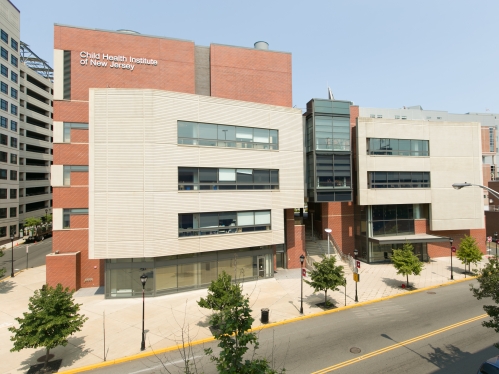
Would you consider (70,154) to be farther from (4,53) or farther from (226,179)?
(4,53)

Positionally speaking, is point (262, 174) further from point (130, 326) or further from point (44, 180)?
point (44, 180)

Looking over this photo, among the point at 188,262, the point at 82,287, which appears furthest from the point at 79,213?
the point at 188,262

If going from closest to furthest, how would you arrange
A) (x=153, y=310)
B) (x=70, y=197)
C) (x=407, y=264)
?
(x=153, y=310) → (x=407, y=264) → (x=70, y=197)

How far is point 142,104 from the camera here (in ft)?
71.6

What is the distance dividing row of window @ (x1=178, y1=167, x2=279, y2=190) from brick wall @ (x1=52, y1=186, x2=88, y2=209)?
30.4 ft

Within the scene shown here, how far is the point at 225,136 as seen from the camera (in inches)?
973

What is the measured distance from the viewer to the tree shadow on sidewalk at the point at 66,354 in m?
13.6

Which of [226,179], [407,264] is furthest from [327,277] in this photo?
[226,179]

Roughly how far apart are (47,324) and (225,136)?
1729 centimetres

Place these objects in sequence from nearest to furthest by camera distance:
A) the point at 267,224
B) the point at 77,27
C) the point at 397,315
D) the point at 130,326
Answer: the point at 130,326, the point at 397,315, the point at 77,27, the point at 267,224

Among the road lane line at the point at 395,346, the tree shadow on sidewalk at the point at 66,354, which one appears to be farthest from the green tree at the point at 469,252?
the tree shadow on sidewalk at the point at 66,354

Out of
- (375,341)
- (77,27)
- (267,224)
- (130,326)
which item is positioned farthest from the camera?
(267,224)

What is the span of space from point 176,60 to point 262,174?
1332cm

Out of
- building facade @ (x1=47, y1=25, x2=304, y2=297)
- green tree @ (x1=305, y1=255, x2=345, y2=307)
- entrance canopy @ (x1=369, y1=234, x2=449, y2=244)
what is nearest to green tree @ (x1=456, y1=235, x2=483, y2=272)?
entrance canopy @ (x1=369, y1=234, x2=449, y2=244)
